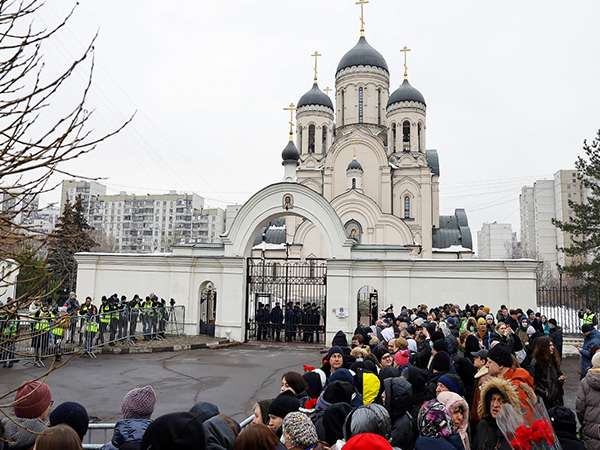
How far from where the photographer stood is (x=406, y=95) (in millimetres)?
40531

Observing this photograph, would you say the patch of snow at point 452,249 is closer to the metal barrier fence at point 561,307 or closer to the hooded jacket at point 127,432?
the metal barrier fence at point 561,307

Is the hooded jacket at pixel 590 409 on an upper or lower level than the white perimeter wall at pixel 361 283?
lower

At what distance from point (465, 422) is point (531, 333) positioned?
7.94m

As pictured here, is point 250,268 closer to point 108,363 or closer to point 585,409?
point 108,363

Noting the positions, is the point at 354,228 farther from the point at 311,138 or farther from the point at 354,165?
the point at 311,138

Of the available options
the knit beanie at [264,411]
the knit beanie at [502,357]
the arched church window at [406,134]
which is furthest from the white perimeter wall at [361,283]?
the arched church window at [406,134]

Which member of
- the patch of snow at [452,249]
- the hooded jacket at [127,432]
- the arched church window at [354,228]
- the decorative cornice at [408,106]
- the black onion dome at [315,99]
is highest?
the black onion dome at [315,99]

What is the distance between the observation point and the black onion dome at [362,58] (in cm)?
4266

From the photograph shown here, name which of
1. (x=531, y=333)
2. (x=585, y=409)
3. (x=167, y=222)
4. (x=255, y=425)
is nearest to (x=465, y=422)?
(x=585, y=409)

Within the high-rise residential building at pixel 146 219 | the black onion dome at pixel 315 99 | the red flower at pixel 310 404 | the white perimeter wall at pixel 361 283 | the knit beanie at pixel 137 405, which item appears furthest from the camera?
the high-rise residential building at pixel 146 219

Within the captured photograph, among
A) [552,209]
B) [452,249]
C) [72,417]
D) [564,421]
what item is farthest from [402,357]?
[552,209]

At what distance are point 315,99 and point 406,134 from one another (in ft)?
31.9

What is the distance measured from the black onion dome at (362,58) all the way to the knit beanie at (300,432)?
141ft

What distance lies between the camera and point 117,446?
3.31 metres
